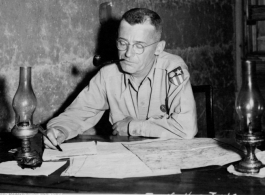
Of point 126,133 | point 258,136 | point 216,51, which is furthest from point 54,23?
point 216,51

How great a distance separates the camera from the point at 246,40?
4.91 m

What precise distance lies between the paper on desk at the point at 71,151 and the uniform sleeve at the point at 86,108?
302 mm

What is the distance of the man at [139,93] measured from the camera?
6.90 ft

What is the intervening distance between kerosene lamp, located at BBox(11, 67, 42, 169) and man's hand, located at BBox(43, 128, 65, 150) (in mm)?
197

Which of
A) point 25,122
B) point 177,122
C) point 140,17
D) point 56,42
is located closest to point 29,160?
point 25,122

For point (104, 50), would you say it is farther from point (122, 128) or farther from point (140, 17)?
point (122, 128)

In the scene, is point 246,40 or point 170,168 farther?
point 246,40

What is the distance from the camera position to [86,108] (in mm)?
2418

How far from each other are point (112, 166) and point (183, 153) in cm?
33

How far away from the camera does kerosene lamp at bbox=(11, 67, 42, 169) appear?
151cm

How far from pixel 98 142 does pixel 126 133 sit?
356 millimetres

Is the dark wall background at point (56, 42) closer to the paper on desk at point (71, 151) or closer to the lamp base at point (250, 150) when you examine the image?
the paper on desk at point (71, 151)

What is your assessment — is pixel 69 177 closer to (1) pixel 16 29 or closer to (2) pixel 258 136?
(2) pixel 258 136

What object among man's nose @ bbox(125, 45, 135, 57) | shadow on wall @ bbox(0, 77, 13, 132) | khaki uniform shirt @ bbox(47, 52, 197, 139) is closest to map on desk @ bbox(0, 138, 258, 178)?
khaki uniform shirt @ bbox(47, 52, 197, 139)
